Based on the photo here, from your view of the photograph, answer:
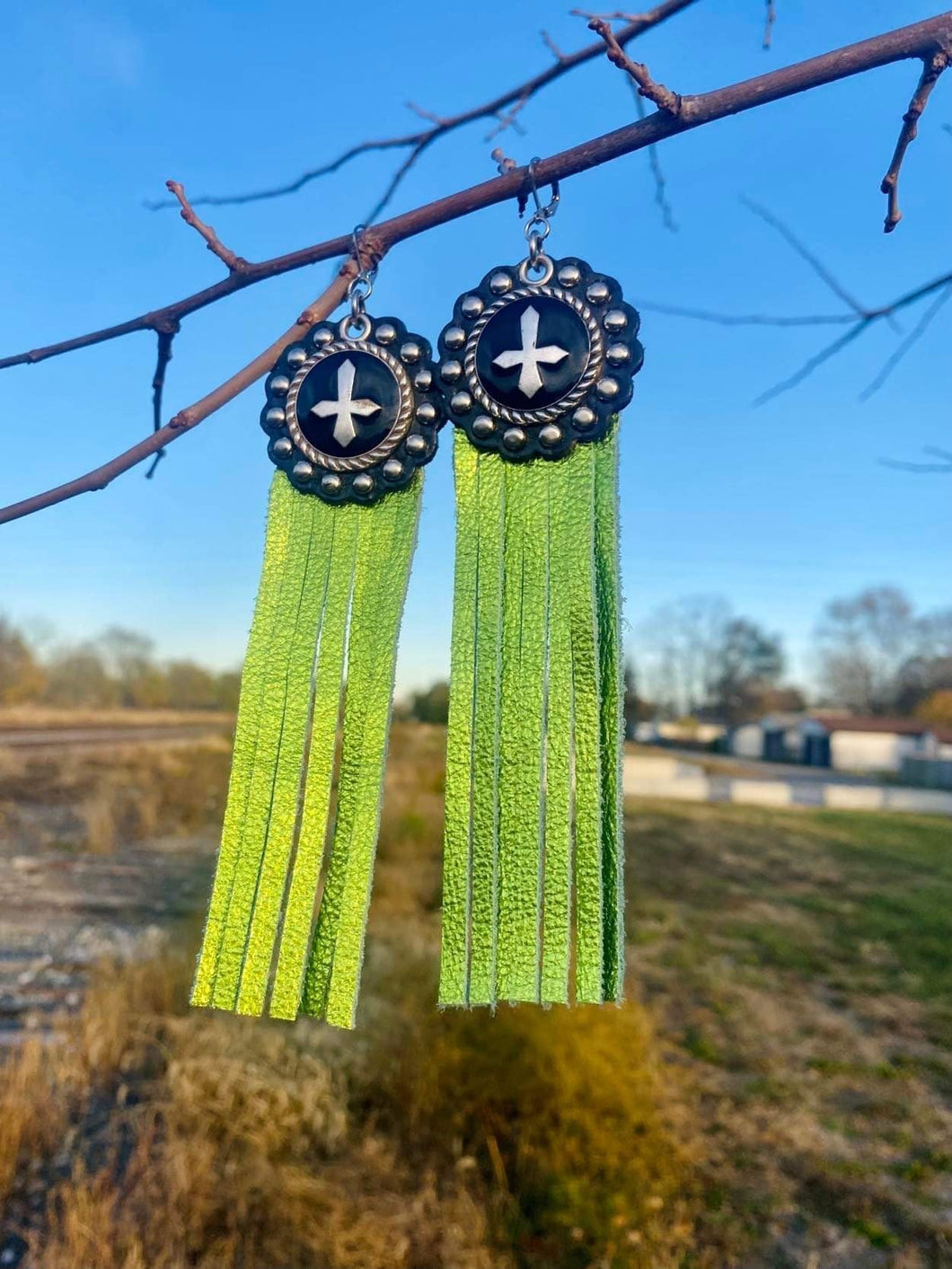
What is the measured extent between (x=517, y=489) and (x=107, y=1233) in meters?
2.72

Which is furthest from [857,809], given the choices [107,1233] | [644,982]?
[107,1233]

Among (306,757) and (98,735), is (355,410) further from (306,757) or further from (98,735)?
(98,735)

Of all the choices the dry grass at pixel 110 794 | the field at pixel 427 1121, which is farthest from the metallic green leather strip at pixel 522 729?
the dry grass at pixel 110 794

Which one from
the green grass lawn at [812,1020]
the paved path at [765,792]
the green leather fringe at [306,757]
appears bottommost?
the green grass lawn at [812,1020]

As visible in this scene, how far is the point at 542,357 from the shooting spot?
476 millimetres

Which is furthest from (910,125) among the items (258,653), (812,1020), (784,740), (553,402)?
(784,740)

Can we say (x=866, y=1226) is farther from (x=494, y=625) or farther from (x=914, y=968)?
(x=494, y=625)

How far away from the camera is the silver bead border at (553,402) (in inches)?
18.8

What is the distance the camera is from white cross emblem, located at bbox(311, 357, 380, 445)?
1.62 ft

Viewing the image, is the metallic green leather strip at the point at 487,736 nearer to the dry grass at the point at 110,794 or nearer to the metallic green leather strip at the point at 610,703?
the metallic green leather strip at the point at 610,703

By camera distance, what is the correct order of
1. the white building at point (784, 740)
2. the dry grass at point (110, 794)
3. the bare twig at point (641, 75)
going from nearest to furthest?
1. the bare twig at point (641, 75)
2. the dry grass at point (110, 794)
3. the white building at point (784, 740)

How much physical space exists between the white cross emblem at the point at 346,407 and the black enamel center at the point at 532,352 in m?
0.07

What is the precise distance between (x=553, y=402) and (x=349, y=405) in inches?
4.4

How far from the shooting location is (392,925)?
15.3 feet
